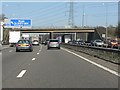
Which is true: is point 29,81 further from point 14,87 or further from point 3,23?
point 3,23

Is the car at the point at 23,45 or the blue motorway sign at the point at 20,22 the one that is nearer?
the car at the point at 23,45

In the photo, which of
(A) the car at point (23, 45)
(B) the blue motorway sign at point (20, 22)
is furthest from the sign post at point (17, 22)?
(A) the car at point (23, 45)

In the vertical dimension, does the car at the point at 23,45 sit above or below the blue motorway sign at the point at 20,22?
below

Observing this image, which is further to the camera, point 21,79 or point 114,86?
point 21,79

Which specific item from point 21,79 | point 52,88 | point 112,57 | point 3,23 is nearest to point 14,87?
point 52,88

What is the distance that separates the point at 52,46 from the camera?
51.6 meters

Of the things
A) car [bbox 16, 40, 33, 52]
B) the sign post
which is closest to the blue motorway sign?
the sign post

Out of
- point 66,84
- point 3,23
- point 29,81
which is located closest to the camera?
point 66,84

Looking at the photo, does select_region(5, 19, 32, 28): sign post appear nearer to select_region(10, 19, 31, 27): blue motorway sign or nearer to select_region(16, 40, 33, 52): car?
select_region(10, 19, 31, 27): blue motorway sign

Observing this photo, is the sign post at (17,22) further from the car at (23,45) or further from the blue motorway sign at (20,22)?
the car at (23,45)

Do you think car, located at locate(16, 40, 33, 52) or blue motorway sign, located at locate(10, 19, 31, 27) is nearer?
car, located at locate(16, 40, 33, 52)

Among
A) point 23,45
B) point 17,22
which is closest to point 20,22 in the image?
point 17,22

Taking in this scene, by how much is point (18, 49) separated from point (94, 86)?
30.3m

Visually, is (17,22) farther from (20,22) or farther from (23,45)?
(23,45)
